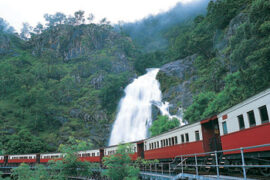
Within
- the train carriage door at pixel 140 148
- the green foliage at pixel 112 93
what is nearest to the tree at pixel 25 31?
the green foliage at pixel 112 93

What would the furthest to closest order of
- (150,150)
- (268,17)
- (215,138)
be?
1. (268,17)
2. (150,150)
3. (215,138)

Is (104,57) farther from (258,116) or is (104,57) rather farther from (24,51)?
(258,116)

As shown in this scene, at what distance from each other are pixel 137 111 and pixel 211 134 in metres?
51.2

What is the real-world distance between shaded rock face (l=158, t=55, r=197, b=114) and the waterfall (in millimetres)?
2267

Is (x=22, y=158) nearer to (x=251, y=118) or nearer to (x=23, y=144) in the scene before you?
(x=23, y=144)

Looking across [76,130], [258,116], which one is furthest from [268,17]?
[76,130]

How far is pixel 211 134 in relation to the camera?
645 inches

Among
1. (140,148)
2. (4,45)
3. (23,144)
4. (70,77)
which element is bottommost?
(140,148)

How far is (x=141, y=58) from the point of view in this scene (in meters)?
102

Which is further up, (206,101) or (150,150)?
(206,101)

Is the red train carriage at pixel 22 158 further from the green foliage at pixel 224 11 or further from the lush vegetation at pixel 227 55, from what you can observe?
the green foliage at pixel 224 11

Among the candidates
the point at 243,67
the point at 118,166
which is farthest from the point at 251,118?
the point at 243,67

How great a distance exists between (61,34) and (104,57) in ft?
104

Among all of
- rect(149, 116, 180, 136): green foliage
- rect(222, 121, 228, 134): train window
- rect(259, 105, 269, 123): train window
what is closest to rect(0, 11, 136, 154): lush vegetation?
rect(149, 116, 180, 136): green foliage
